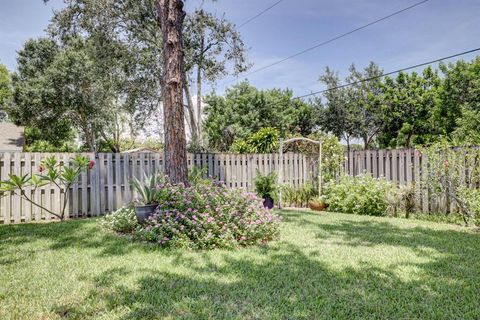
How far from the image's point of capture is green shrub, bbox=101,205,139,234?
523 centimetres

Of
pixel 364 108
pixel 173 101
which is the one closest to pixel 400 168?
pixel 173 101

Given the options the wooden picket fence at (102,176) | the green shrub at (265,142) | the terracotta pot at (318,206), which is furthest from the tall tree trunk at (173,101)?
the green shrub at (265,142)

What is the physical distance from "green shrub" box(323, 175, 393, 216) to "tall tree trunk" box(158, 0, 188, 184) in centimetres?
448

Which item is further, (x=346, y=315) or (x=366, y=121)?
(x=366, y=121)

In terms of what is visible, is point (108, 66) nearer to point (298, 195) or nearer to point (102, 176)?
point (102, 176)

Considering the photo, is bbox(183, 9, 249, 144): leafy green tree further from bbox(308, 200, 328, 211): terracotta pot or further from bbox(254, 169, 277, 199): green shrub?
bbox(308, 200, 328, 211): terracotta pot

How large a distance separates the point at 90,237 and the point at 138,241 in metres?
0.84

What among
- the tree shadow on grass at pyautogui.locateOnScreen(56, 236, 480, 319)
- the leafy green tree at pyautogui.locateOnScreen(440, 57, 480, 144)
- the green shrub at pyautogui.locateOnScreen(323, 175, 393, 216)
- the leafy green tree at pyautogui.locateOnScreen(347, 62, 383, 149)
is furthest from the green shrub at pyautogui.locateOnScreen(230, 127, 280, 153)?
the leafy green tree at pyautogui.locateOnScreen(347, 62, 383, 149)

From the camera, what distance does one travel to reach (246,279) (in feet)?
10.00

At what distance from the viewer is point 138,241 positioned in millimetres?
4547

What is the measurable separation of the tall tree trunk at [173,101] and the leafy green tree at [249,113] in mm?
17777

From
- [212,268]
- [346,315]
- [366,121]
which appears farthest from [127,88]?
[366,121]

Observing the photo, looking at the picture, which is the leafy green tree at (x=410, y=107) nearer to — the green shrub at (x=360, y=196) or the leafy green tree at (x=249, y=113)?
the leafy green tree at (x=249, y=113)

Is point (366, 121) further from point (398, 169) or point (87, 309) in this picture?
point (87, 309)
